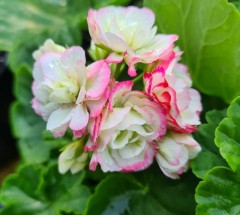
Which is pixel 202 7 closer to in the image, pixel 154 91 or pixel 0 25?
pixel 154 91

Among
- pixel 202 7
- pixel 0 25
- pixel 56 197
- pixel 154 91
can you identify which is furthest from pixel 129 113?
pixel 0 25

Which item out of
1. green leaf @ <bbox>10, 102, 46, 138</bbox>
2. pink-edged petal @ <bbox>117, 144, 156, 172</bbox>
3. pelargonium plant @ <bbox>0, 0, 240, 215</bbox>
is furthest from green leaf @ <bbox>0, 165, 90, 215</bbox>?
pink-edged petal @ <bbox>117, 144, 156, 172</bbox>

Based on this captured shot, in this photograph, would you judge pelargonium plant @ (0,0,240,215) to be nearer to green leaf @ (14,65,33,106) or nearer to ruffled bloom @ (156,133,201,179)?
ruffled bloom @ (156,133,201,179)

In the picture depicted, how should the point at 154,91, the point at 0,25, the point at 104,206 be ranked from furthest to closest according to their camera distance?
1. the point at 0,25
2. the point at 104,206
3. the point at 154,91

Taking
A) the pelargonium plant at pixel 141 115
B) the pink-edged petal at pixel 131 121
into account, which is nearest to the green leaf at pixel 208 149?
the pelargonium plant at pixel 141 115

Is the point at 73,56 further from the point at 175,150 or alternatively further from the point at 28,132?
the point at 28,132

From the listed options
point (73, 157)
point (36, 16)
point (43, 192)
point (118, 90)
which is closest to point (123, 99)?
point (118, 90)

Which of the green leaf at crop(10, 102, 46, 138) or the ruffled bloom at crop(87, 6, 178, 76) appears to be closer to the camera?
the ruffled bloom at crop(87, 6, 178, 76)
